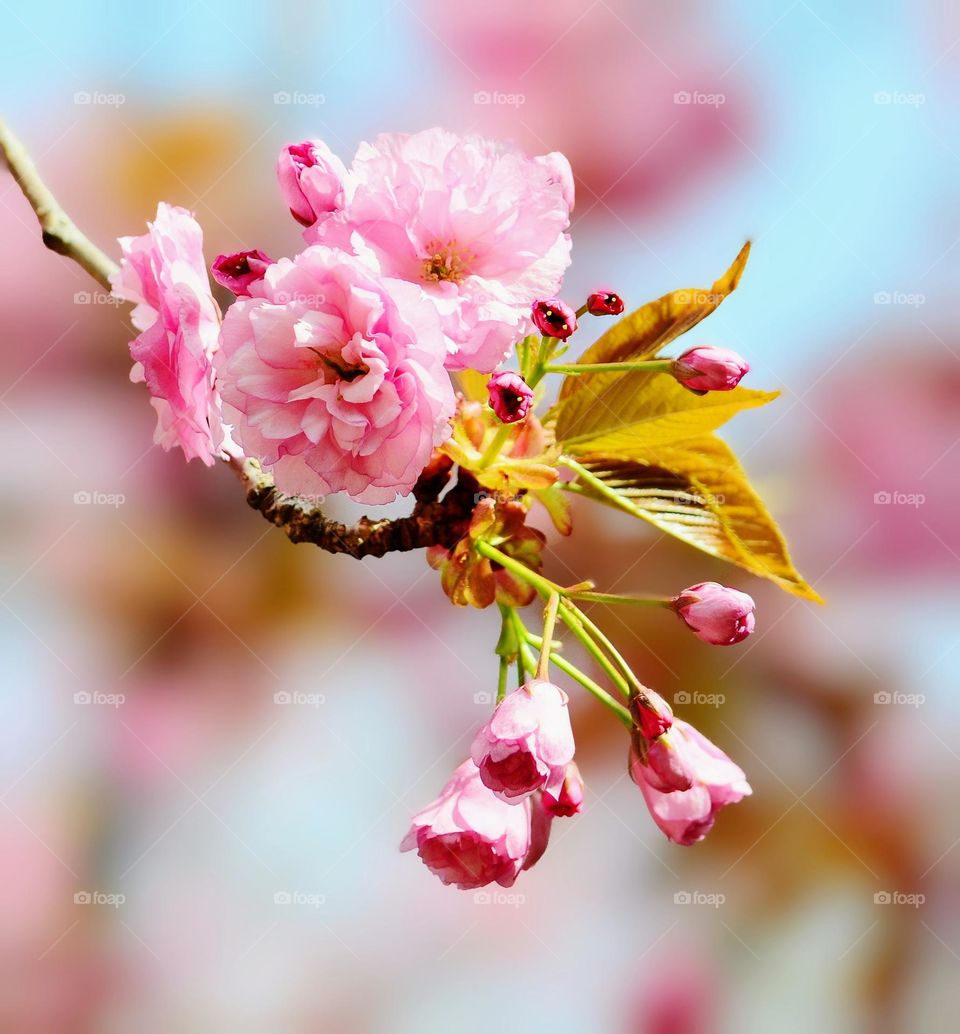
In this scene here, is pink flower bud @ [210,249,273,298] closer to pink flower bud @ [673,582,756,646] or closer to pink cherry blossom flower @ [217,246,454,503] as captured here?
pink cherry blossom flower @ [217,246,454,503]

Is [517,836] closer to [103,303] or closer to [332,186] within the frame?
[332,186]

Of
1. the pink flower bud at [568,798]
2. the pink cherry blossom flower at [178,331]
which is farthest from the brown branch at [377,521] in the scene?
the pink flower bud at [568,798]

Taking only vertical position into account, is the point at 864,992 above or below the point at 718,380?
below

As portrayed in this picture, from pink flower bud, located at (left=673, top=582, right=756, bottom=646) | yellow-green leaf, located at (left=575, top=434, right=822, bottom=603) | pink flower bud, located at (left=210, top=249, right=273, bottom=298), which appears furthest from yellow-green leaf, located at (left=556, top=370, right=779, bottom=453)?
pink flower bud, located at (left=210, top=249, right=273, bottom=298)

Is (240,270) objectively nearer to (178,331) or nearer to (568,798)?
(178,331)

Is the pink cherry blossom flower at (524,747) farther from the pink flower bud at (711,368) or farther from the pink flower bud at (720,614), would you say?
the pink flower bud at (711,368)

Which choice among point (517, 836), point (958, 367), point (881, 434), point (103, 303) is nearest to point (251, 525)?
point (103, 303)

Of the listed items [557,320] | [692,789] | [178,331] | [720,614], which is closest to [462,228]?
[557,320]
